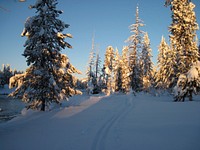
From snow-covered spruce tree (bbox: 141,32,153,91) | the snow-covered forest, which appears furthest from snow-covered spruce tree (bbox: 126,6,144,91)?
snow-covered spruce tree (bbox: 141,32,153,91)

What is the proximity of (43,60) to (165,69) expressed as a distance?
22.6 meters

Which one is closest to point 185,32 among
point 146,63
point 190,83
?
point 190,83

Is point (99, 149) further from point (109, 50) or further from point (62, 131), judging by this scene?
point (109, 50)

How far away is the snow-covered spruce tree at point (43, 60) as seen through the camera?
14312 millimetres

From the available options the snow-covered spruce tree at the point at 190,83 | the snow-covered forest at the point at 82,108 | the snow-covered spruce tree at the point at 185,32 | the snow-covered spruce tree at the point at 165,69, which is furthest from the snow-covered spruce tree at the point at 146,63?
the snow-covered spruce tree at the point at 190,83

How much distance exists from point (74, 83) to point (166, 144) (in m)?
11.9

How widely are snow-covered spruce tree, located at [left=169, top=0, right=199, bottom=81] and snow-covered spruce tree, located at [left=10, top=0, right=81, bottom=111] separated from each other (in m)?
13.5

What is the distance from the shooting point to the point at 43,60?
15047mm

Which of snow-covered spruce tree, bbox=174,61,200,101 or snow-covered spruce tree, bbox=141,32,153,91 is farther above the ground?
snow-covered spruce tree, bbox=141,32,153,91

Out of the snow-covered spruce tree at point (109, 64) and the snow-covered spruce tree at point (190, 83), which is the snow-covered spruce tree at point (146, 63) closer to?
the snow-covered spruce tree at point (109, 64)

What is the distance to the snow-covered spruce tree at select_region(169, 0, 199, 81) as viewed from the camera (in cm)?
2016

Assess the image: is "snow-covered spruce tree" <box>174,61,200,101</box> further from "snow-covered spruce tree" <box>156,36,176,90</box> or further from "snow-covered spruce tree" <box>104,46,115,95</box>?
"snow-covered spruce tree" <box>104,46,115,95</box>

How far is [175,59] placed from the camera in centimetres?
2288

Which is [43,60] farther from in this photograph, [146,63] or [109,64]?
[109,64]
